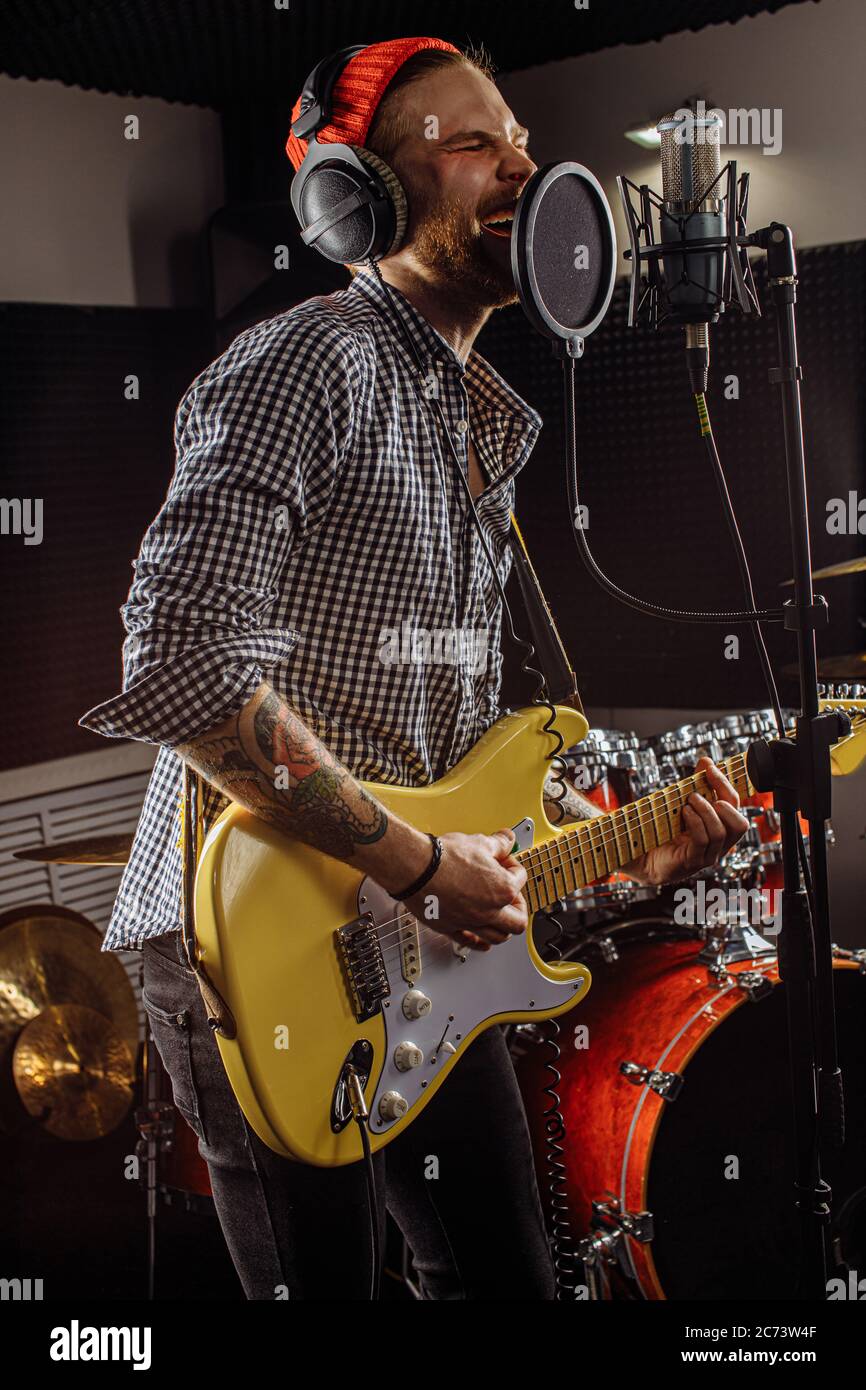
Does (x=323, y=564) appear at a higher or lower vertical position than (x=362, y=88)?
lower

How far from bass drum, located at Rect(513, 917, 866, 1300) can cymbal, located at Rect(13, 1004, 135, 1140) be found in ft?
3.62

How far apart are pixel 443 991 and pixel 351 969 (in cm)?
17

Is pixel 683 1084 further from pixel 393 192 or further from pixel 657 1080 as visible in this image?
pixel 393 192

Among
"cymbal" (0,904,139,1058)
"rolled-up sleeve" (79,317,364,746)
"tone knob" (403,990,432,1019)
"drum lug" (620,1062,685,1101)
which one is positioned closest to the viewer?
"rolled-up sleeve" (79,317,364,746)

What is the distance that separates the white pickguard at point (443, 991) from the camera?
1505mm

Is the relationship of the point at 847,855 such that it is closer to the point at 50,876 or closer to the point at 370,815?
the point at 370,815

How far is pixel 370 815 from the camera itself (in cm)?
138

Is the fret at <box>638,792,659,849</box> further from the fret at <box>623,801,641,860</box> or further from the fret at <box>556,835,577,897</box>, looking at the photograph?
the fret at <box>556,835,577,897</box>

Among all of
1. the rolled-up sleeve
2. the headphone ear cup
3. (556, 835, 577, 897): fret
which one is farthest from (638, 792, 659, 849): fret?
the headphone ear cup

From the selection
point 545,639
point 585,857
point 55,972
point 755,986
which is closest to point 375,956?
point 585,857

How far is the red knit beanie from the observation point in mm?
1613

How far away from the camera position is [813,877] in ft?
4.78

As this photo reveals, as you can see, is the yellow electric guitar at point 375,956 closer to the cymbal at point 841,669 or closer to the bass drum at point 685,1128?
the bass drum at point 685,1128
